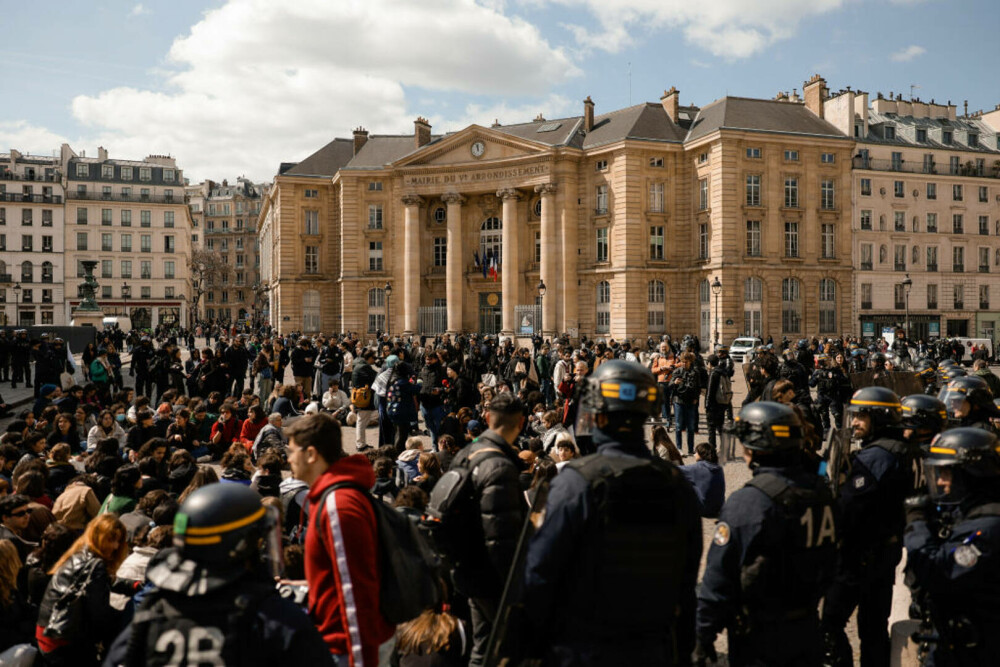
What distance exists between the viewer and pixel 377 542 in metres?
2.98

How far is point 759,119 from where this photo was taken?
45.3 m

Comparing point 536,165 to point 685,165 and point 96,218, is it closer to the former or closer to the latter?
point 685,165

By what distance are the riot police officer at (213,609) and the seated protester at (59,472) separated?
5703 mm

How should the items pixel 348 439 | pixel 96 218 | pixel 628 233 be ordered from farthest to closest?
1. pixel 96 218
2. pixel 628 233
3. pixel 348 439

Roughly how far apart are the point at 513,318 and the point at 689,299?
11348 millimetres

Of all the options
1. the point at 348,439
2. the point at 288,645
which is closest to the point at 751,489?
the point at 288,645

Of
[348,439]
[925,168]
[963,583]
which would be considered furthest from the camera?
[925,168]

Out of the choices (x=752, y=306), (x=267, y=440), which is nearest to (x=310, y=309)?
(x=752, y=306)

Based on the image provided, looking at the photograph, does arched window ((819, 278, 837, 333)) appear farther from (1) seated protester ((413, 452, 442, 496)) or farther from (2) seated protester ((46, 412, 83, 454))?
(1) seated protester ((413, 452, 442, 496))

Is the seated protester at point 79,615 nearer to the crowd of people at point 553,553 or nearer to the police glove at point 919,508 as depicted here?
the crowd of people at point 553,553

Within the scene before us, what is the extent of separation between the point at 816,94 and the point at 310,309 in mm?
38132

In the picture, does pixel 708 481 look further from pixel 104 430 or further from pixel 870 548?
pixel 104 430

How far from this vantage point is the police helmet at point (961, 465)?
3.60 metres

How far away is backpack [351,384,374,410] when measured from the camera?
43.2 feet
